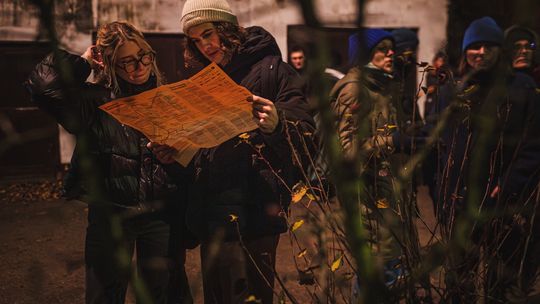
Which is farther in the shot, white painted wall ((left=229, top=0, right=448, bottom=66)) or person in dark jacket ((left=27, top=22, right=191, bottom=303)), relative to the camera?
white painted wall ((left=229, top=0, right=448, bottom=66))

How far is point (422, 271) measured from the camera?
2.97 ft

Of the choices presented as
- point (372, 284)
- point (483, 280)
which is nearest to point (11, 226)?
point (483, 280)

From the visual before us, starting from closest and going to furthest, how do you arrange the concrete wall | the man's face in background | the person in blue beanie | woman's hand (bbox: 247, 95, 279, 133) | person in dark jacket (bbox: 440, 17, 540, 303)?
person in dark jacket (bbox: 440, 17, 540, 303) → the person in blue beanie → woman's hand (bbox: 247, 95, 279, 133) → the man's face in background → the concrete wall

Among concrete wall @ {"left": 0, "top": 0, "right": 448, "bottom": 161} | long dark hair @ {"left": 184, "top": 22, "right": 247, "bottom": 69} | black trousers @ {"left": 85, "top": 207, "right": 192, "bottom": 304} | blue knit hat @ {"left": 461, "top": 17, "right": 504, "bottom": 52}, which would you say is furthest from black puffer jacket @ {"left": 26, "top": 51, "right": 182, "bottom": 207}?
concrete wall @ {"left": 0, "top": 0, "right": 448, "bottom": 161}

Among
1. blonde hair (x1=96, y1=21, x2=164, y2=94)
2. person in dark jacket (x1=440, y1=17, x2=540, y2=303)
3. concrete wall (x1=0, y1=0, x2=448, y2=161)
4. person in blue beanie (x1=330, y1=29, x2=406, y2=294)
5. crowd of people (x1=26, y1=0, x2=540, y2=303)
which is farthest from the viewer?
concrete wall (x1=0, y1=0, x2=448, y2=161)

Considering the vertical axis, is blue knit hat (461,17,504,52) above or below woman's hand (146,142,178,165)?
above

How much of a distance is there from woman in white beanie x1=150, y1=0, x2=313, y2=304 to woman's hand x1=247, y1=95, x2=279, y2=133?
14 centimetres

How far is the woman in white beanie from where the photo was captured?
2.02 m

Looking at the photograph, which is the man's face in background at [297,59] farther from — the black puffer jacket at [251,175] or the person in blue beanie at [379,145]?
the black puffer jacket at [251,175]

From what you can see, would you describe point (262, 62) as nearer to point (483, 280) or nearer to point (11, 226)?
point (483, 280)

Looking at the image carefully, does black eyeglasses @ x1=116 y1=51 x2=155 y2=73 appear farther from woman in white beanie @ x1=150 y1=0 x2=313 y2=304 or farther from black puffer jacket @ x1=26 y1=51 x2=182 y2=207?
woman in white beanie @ x1=150 y1=0 x2=313 y2=304

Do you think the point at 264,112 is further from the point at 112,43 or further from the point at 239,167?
the point at 112,43

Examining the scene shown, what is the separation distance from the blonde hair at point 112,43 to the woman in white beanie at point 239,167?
0.25 meters

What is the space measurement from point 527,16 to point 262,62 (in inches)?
55.9
